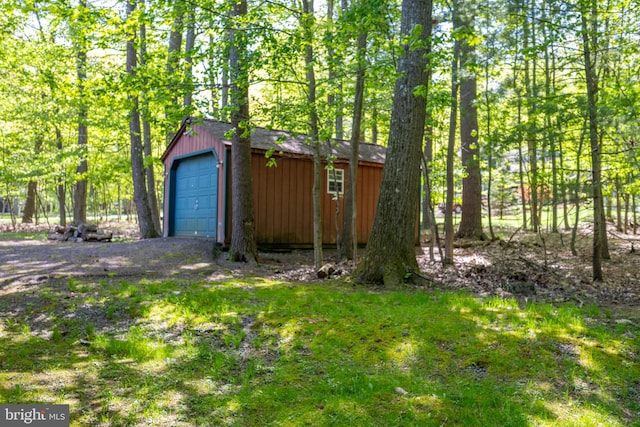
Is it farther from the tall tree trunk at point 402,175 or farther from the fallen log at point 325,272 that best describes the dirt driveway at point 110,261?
the tall tree trunk at point 402,175

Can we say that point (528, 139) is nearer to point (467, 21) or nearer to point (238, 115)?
point (467, 21)

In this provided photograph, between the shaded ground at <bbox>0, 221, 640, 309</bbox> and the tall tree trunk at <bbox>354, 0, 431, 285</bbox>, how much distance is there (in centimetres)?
79

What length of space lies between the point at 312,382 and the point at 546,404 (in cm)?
174

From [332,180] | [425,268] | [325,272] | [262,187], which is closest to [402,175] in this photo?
[325,272]

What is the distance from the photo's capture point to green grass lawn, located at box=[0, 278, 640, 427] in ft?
9.99

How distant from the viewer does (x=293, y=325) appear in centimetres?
490

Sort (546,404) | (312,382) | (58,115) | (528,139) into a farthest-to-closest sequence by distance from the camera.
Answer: (58,115)
(528,139)
(312,382)
(546,404)

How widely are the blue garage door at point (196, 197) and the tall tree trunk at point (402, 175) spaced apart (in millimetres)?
6419

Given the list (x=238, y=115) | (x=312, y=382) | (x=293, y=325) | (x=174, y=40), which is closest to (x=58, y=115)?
(x=174, y=40)

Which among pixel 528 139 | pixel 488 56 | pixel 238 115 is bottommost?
pixel 528 139

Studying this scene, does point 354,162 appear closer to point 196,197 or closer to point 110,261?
point 110,261

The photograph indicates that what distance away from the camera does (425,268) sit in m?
8.91

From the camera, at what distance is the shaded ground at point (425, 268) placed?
6805 millimetres

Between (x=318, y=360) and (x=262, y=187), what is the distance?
8785mm
